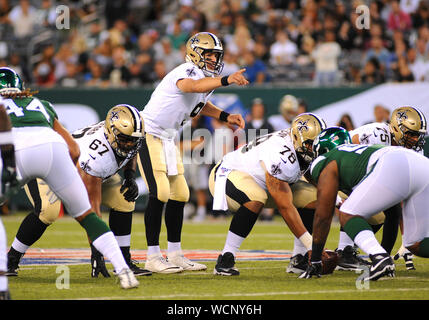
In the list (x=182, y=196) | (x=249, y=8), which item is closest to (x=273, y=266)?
(x=182, y=196)

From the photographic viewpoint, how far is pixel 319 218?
20.4 feet

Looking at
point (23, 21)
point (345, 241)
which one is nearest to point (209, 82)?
point (345, 241)

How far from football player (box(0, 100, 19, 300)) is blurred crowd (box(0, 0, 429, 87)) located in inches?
382

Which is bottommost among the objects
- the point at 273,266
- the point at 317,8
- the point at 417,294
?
the point at 273,266

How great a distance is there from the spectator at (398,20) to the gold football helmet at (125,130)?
9.78m

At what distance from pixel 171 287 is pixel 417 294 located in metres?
1.86

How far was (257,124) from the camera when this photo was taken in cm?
1306

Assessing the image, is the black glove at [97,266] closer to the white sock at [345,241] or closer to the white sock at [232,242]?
the white sock at [232,242]

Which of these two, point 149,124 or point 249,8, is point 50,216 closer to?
point 149,124

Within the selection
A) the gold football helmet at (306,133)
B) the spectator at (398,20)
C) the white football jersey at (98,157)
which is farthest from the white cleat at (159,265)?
the spectator at (398,20)

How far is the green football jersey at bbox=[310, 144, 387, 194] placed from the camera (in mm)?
6039

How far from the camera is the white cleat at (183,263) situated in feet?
24.2

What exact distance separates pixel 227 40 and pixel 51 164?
11.3 metres

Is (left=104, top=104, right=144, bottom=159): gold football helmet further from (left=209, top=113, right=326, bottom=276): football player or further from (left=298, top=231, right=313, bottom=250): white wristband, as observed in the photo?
(left=298, top=231, right=313, bottom=250): white wristband
